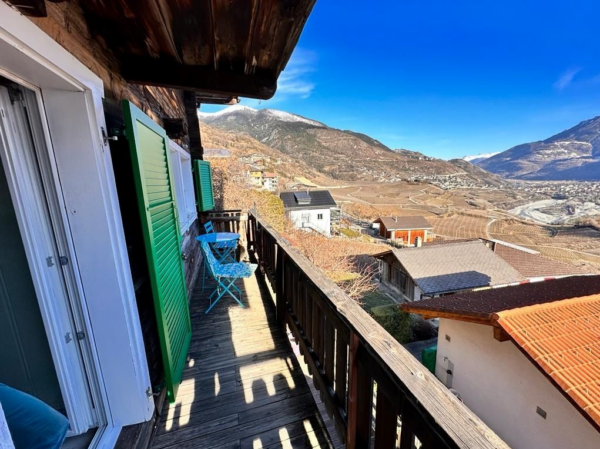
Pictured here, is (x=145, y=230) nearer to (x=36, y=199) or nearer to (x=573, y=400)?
(x=36, y=199)

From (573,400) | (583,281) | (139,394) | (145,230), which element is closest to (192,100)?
(145,230)

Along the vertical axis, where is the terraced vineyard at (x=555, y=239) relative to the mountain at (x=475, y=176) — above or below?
below

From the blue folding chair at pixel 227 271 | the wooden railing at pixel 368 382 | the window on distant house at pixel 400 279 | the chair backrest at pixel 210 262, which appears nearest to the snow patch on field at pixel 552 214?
the window on distant house at pixel 400 279

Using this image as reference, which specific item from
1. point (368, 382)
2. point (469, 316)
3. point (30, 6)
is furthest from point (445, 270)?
point (30, 6)

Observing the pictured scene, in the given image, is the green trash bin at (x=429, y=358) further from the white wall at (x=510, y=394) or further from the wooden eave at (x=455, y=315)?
the wooden eave at (x=455, y=315)

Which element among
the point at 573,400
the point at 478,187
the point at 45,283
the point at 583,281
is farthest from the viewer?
the point at 478,187

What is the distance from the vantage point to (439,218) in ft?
135

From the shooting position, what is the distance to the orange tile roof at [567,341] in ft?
8.75

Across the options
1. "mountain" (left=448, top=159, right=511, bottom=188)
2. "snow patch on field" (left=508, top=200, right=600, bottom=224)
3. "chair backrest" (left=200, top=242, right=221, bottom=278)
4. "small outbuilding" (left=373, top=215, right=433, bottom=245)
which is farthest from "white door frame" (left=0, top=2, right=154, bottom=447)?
"mountain" (left=448, top=159, right=511, bottom=188)

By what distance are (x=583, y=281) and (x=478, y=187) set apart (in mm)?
91510

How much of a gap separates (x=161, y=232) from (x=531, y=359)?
445 centimetres

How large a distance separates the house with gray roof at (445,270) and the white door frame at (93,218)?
40.5ft

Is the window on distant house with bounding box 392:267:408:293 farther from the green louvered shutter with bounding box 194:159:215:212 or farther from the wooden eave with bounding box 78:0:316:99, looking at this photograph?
the wooden eave with bounding box 78:0:316:99

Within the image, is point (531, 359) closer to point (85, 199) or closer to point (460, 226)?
point (85, 199)
